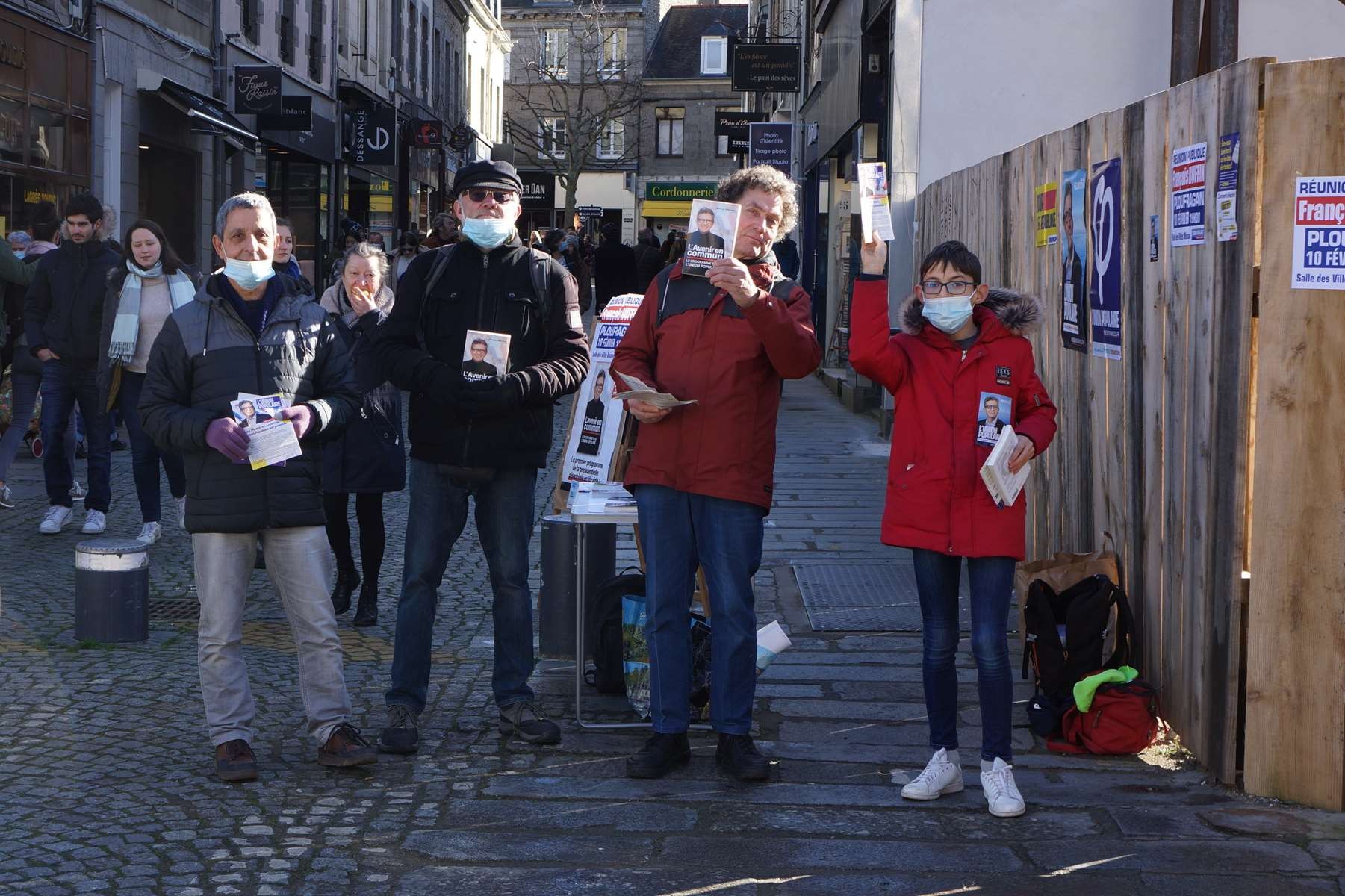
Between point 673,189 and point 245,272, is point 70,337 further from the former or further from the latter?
point 673,189

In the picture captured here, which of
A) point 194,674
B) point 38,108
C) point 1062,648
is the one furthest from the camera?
point 38,108

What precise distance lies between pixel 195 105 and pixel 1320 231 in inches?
733

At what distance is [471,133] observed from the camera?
4047 cm

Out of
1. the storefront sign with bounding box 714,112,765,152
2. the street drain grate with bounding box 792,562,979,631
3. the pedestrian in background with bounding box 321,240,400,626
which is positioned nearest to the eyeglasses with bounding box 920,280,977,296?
the street drain grate with bounding box 792,562,979,631

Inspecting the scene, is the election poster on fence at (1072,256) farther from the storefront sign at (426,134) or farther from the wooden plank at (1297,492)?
the storefront sign at (426,134)

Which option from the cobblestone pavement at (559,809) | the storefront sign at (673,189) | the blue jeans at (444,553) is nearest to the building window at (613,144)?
the storefront sign at (673,189)

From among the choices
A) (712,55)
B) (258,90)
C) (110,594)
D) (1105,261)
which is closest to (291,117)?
(258,90)

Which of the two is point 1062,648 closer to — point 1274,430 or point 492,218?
point 1274,430

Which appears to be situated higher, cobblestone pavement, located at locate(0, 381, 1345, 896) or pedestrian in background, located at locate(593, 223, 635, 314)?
pedestrian in background, located at locate(593, 223, 635, 314)

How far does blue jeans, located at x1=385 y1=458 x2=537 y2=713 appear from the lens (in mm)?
5488

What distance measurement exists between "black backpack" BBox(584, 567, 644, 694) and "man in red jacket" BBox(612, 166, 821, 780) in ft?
2.76

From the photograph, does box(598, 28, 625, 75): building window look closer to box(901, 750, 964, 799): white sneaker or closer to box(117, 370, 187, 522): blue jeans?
box(117, 370, 187, 522): blue jeans

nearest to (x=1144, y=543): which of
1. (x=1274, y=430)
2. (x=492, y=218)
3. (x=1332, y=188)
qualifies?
(x=1274, y=430)

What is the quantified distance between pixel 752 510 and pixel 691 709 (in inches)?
43.3
